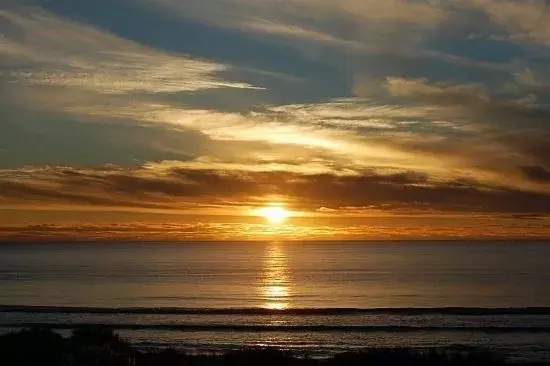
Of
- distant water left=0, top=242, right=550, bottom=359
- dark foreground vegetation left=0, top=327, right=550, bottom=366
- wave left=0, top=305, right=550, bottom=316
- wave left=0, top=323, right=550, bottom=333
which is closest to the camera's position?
dark foreground vegetation left=0, top=327, right=550, bottom=366

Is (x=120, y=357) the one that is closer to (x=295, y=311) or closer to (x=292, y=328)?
(x=292, y=328)

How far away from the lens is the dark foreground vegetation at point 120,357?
22.7 meters

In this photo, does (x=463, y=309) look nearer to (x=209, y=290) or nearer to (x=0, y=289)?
(x=209, y=290)

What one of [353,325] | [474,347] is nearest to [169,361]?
[474,347]

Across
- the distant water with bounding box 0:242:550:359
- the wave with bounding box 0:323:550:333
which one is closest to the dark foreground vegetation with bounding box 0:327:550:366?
the distant water with bounding box 0:242:550:359

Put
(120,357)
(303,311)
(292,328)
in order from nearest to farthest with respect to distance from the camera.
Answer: (120,357), (292,328), (303,311)

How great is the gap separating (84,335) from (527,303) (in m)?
42.5

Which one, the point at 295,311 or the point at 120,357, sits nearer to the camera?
the point at 120,357

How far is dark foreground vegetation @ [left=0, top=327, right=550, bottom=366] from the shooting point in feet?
74.6

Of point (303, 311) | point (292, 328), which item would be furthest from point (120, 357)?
point (303, 311)

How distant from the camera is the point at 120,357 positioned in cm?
2350

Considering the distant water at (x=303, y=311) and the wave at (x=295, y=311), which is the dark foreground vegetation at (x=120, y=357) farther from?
the wave at (x=295, y=311)

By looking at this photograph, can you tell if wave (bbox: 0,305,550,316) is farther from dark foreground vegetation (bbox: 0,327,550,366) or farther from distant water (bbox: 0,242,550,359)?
dark foreground vegetation (bbox: 0,327,550,366)

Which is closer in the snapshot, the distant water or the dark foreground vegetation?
the dark foreground vegetation
